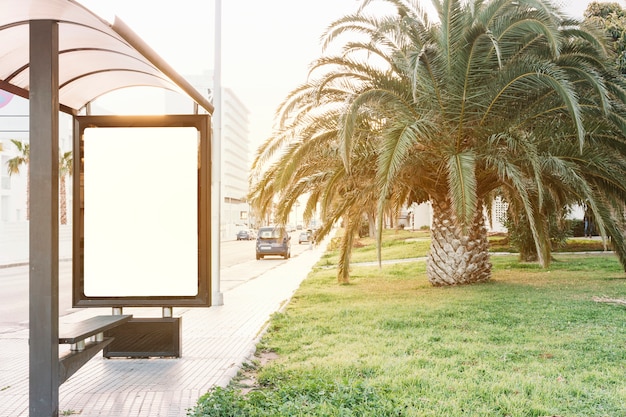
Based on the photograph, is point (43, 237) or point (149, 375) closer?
point (43, 237)

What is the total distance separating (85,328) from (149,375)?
107 centimetres

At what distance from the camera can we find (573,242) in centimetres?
2745

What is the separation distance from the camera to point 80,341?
5.00m

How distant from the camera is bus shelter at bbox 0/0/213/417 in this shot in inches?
165

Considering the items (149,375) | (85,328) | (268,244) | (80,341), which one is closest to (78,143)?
(85,328)

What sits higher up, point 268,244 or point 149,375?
point 268,244

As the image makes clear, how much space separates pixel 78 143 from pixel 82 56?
1.16 meters

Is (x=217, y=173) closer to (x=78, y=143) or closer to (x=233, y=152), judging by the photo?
(x=78, y=143)

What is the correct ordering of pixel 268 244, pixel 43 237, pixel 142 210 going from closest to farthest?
pixel 43 237 < pixel 142 210 < pixel 268 244

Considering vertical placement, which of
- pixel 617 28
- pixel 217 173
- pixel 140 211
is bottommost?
pixel 140 211

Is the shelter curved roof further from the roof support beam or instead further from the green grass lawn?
the green grass lawn

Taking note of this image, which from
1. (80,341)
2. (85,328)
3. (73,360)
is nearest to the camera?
(73,360)

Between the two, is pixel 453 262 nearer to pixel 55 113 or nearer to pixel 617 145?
pixel 617 145

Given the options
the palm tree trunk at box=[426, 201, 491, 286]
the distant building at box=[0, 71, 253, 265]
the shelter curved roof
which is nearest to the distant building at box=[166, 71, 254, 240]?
the distant building at box=[0, 71, 253, 265]
